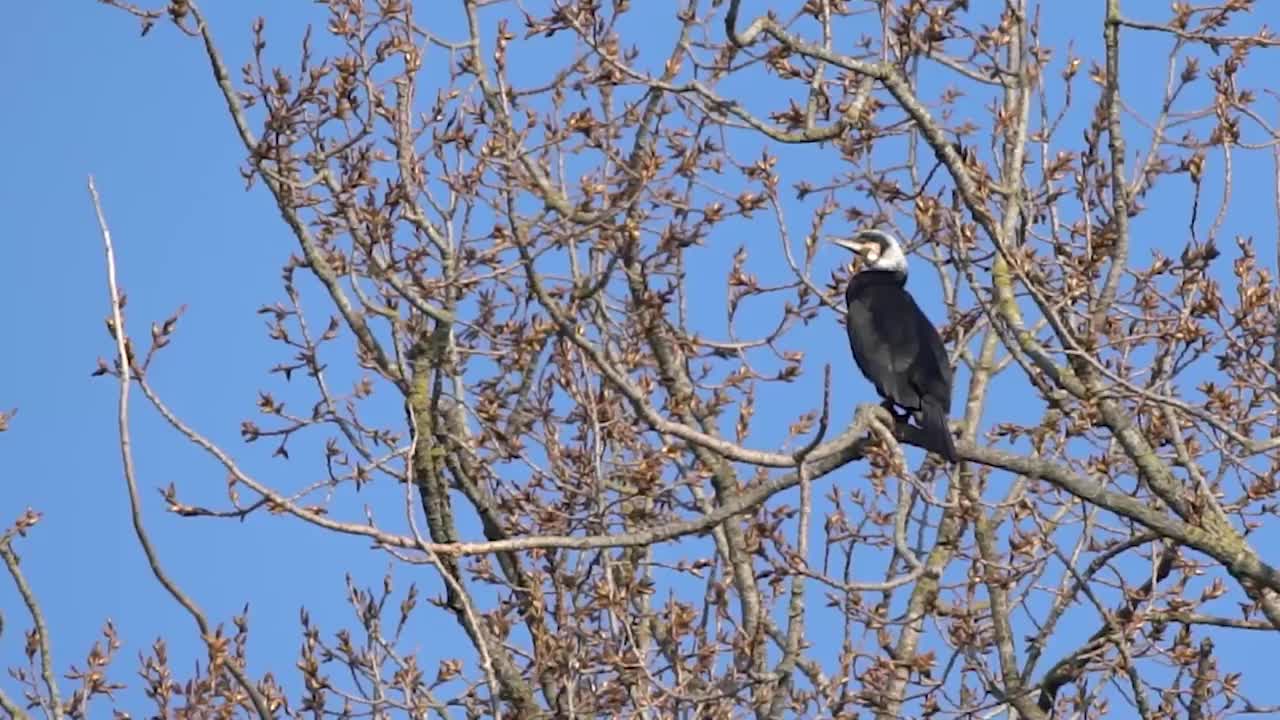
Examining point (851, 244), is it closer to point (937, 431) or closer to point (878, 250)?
point (878, 250)

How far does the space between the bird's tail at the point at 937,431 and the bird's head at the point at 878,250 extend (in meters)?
1.27

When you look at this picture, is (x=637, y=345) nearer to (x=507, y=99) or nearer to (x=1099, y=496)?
(x=507, y=99)

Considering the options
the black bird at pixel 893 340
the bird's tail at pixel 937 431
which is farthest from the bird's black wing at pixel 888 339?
the bird's tail at pixel 937 431

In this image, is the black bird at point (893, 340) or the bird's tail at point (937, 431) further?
the black bird at point (893, 340)

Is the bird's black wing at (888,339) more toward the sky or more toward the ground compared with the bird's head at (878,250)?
more toward the ground

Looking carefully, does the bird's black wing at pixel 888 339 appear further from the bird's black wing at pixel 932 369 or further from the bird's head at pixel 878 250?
the bird's head at pixel 878 250

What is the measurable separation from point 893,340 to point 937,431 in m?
1.22

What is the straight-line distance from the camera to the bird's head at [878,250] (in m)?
9.84

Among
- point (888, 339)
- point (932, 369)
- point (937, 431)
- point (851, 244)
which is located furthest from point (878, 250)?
point (937, 431)

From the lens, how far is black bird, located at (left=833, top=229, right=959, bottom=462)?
29.0 ft

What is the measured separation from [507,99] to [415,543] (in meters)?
3.72

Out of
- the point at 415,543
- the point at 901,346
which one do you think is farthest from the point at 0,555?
the point at 901,346

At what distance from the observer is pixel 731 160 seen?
898 centimetres

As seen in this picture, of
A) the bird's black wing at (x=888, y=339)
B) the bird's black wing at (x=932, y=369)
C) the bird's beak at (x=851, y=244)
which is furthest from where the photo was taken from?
the bird's beak at (x=851, y=244)
